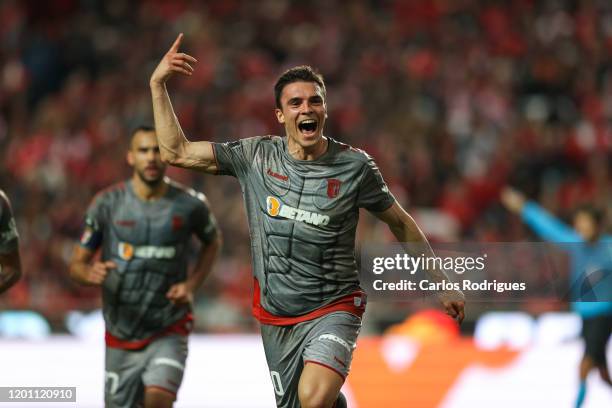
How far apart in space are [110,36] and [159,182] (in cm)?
974

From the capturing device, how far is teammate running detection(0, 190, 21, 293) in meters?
6.54

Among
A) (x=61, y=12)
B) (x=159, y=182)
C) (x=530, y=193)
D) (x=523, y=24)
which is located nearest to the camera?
(x=159, y=182)

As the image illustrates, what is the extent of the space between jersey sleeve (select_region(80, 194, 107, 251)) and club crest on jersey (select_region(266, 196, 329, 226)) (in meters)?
2.07

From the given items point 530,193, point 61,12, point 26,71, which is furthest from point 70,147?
point 530,193

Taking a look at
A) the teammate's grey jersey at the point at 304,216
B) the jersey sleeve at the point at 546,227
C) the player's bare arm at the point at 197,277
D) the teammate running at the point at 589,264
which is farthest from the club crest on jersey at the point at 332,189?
the jersey sleeve at the point at 546,227

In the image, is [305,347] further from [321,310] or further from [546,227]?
[546,227]

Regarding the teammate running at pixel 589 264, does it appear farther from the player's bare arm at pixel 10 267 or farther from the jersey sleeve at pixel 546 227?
the player's bare arm at pixel 10 267

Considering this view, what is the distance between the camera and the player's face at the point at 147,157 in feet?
23.9

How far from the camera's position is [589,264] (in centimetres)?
765

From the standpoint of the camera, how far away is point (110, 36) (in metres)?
16.6

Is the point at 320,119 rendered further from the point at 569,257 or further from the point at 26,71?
the point at 26,71

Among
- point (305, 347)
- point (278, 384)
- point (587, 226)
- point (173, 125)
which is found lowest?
point (278, 384)

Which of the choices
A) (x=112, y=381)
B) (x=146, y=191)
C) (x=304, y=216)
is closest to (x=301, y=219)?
(x=304, y=216)

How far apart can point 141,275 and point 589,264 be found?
3185 millimetres
